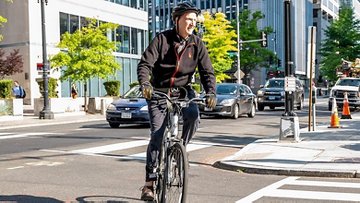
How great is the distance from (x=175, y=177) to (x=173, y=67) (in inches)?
44.1

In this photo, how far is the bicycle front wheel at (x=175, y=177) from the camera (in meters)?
5.21

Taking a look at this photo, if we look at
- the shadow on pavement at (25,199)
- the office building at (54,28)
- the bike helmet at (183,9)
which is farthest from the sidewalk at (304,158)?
the office building at (54,28)

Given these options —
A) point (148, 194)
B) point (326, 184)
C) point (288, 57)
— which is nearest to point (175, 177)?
point (148, 194)

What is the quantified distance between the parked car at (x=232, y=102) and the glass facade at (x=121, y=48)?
21.0 meters

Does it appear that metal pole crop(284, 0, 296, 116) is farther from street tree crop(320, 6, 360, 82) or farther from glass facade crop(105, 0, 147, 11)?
street tree crop(320, 6, 360, 82)

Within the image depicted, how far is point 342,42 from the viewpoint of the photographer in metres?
62.4

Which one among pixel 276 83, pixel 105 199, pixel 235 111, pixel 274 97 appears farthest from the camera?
pixel 276 83

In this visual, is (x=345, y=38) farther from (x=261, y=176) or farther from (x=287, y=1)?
(x=261, y=176)

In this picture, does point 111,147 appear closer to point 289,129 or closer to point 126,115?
point 289,129

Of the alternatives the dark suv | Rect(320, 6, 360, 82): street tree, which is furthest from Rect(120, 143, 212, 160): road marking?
Rect(320, 6, 360, 82): street tree

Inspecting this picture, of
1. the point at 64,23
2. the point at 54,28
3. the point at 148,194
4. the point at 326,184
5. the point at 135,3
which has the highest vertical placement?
the point at 135,3

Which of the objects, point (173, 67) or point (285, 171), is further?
point (285, 171)

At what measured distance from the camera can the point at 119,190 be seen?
7148 millimetres

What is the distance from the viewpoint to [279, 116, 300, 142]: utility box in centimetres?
1240
